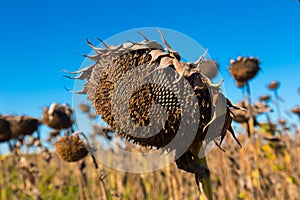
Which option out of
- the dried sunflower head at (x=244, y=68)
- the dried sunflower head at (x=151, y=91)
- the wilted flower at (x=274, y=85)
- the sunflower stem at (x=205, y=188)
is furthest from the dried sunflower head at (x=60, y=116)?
the wilted flower at (x=274, y=85)

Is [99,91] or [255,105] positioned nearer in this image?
[99,91]

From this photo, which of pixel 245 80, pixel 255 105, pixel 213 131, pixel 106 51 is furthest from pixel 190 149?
pixel 255 105

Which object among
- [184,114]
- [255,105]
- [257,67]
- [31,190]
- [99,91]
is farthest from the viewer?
[255,105]

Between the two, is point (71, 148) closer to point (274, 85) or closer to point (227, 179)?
point (227, 179)

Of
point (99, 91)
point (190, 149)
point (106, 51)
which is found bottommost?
point (190, 149)

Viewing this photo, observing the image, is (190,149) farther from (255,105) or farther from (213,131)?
(255,105)

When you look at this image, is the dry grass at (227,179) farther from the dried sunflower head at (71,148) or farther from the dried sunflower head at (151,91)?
the dried sunflower head at (151,91)

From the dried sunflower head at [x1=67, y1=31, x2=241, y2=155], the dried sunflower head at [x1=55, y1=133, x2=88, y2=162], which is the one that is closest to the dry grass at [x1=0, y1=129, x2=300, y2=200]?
the dried sunflower head at [x1=55, y1=133, x2=88, y2=162]
